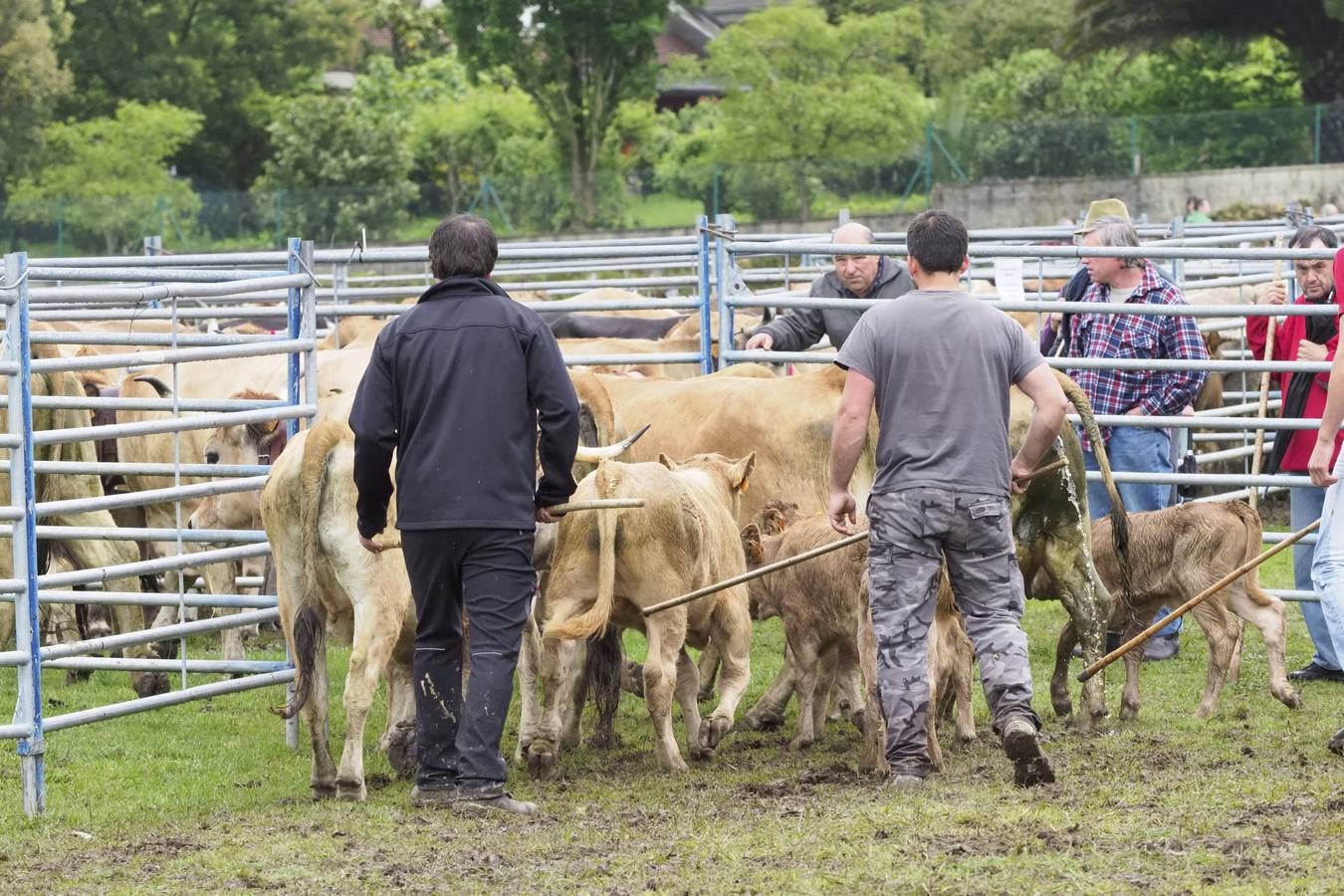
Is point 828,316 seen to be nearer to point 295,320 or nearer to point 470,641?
point 295,320

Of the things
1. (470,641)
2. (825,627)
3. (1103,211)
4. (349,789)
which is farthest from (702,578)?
(1103,211)

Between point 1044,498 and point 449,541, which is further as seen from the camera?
point 1044,498

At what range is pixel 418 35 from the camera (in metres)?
55.7

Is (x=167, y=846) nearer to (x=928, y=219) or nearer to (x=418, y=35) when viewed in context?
(x=928, y=219)

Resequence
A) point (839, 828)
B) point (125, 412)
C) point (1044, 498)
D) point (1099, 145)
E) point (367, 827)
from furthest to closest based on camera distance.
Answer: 1. point (1099, 145)
2. point (125, 412)
3. point (1044, 498)
4. point (367, 827)
5. point (839, 828)

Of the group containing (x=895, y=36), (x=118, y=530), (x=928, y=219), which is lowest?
(x=118, y=530)

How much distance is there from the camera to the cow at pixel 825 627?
7.13 meters

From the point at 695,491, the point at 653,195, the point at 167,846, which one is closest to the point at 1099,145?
the point at 653,195

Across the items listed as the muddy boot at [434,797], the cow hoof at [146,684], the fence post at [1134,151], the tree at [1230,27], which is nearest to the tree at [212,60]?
the tree at [1230,27]

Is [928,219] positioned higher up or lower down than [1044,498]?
higher up

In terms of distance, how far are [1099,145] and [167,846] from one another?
30.7m

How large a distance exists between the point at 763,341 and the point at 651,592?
344 centimetres

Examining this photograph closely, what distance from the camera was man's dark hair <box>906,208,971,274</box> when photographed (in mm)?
6395

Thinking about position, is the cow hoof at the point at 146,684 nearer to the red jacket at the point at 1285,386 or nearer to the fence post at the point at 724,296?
the fence post at the point at 724,296
